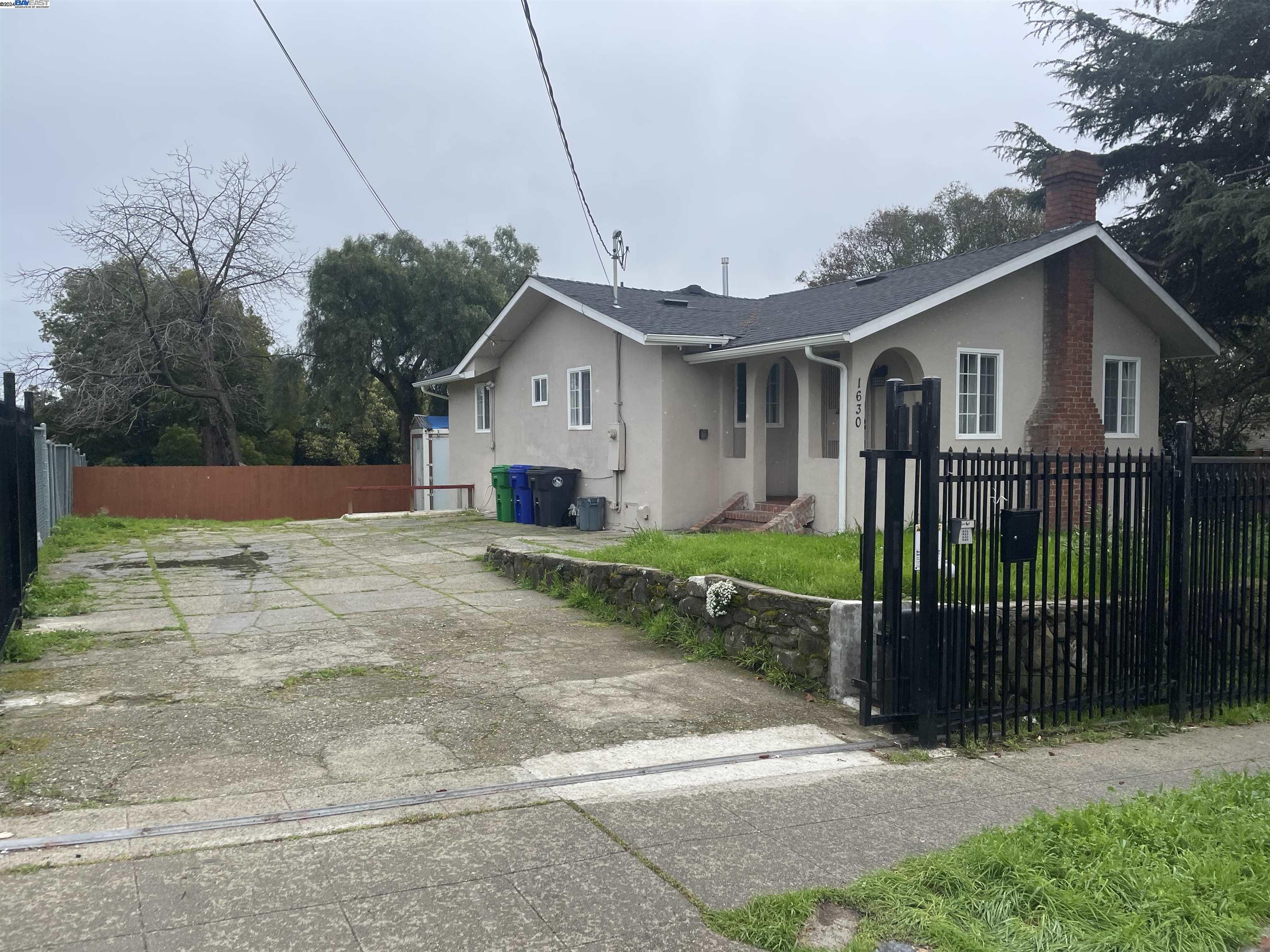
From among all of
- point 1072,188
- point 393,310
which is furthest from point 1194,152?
point 393,310

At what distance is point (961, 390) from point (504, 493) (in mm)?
9078

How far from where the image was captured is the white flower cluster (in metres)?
7.80

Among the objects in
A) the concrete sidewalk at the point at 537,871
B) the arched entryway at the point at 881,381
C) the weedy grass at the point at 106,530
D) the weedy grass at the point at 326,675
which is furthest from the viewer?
the weedy grass at the point at 106,530

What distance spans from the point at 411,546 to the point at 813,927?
12.3 metres

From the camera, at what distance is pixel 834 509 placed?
1389cm

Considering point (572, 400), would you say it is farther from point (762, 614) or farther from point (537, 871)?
point (537, 871)

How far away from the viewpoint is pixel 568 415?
18438mm

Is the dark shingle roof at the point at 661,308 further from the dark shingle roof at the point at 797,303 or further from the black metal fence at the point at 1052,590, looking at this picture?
the black metal fence at the point at 1052,590

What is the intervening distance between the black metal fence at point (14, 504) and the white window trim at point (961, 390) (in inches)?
454

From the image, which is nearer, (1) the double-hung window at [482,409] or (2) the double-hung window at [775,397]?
(2) the double-hung window at [775,397]

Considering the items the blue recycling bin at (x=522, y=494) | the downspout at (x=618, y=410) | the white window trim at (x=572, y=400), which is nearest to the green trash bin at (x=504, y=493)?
the blue recycling bin at (x=522, y=494)

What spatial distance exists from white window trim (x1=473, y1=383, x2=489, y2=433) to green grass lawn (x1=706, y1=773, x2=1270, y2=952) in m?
19.4

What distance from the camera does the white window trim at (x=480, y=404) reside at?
74.5ft

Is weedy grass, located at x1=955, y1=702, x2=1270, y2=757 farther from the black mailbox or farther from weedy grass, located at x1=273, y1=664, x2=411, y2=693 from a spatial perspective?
weedy grass, located at x1=273, y1=664, x2=411, y2=693
